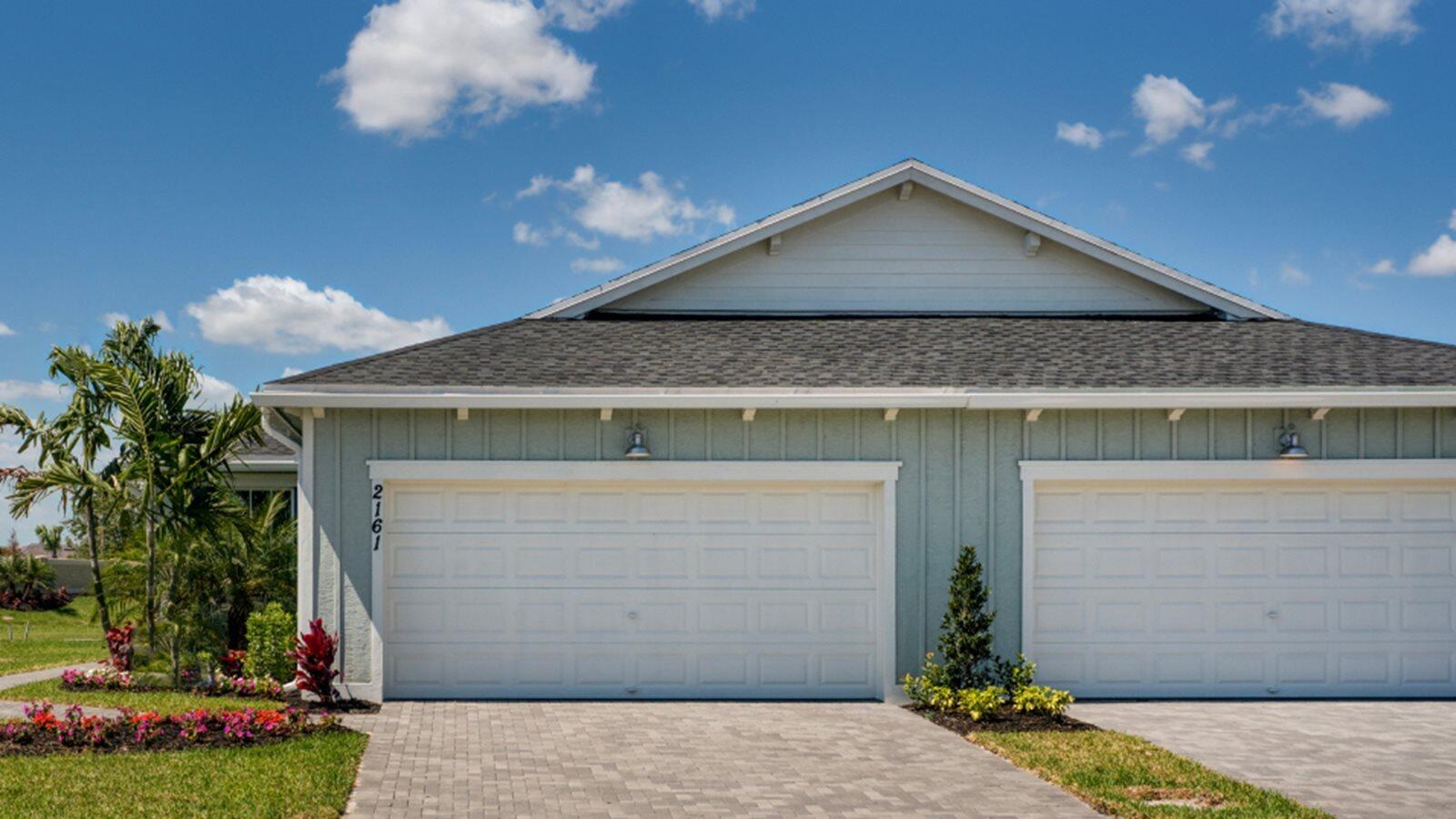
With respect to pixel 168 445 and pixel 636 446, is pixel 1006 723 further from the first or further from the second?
pixel 168 445

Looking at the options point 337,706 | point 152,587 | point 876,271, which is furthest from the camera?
point 876,271

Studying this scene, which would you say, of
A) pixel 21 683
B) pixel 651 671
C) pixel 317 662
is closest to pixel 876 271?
pixel 651 671

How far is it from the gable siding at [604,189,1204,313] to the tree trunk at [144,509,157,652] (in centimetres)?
585

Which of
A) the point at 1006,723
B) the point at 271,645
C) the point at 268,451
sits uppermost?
the point at 268,451

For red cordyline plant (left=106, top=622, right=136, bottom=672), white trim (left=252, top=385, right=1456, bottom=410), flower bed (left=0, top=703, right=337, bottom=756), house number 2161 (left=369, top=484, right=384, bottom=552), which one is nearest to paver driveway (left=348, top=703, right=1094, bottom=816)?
flower bed (left=0, top=703, right=337, bottom=756)

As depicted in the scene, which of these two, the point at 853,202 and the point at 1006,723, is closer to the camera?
the point at 1006,723

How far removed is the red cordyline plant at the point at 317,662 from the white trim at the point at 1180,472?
6.77 meters

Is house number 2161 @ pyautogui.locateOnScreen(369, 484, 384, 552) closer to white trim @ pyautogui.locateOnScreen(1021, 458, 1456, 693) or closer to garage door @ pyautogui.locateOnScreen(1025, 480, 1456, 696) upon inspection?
white trim @ pyautogui.locateOnScreen(1021, 458, 1456, 693)

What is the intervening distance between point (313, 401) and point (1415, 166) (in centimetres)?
1719

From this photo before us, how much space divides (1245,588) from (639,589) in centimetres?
628

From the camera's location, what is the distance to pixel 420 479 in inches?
474

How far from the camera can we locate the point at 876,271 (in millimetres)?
15094

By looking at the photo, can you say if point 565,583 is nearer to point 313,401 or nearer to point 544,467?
point 544,467

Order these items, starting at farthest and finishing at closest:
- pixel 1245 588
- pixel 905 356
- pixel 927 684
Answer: pixel 905 356, pixel 1245 588, pixel 927 684
